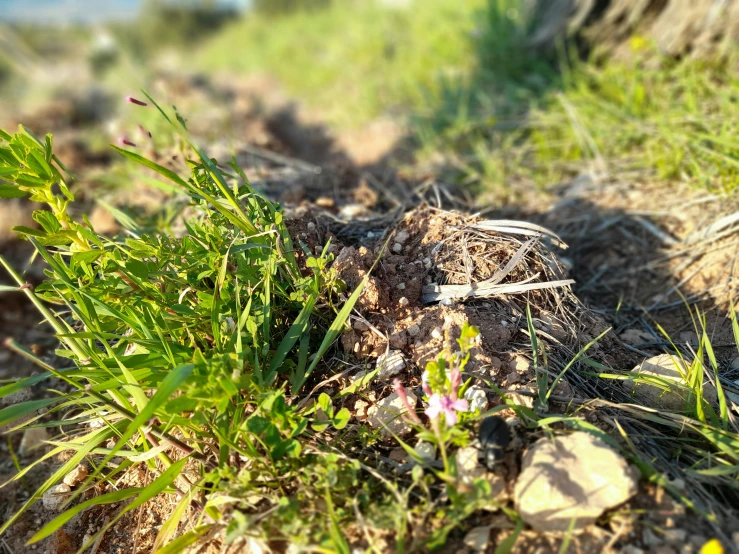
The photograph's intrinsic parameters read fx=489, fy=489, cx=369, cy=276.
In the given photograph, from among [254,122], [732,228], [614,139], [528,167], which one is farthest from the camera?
[254,122]

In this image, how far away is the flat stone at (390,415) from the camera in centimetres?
140

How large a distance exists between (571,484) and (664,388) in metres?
0.53

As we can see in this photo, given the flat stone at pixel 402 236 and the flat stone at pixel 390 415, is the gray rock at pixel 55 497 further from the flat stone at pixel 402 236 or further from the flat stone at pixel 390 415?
the flat stone at pixel 402 236

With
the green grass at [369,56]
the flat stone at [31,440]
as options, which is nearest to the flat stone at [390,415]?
the flat stone at [31,440]

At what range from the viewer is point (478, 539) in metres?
1.17

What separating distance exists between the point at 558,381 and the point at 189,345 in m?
1.14

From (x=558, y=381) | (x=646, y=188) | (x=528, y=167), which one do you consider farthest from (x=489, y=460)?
(x=528, y=167)

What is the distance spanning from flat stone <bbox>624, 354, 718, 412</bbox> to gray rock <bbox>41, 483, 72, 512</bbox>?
73.5 inches

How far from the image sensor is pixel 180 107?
4.95 metres

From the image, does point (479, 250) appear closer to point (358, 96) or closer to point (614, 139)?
point (614, 139)

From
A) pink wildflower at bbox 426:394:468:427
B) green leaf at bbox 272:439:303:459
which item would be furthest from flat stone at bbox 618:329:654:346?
green leaf at bbox 272:439:303:459

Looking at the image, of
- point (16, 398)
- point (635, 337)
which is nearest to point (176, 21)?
point (16, 398)

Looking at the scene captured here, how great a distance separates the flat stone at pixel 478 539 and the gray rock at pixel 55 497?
4.29 ft

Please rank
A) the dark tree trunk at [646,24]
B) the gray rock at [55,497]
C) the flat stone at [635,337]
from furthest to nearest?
1. the dark tree trunk at [646,24]
2. the flat stone at [635,337]
3. the gray rock at [55,497]
